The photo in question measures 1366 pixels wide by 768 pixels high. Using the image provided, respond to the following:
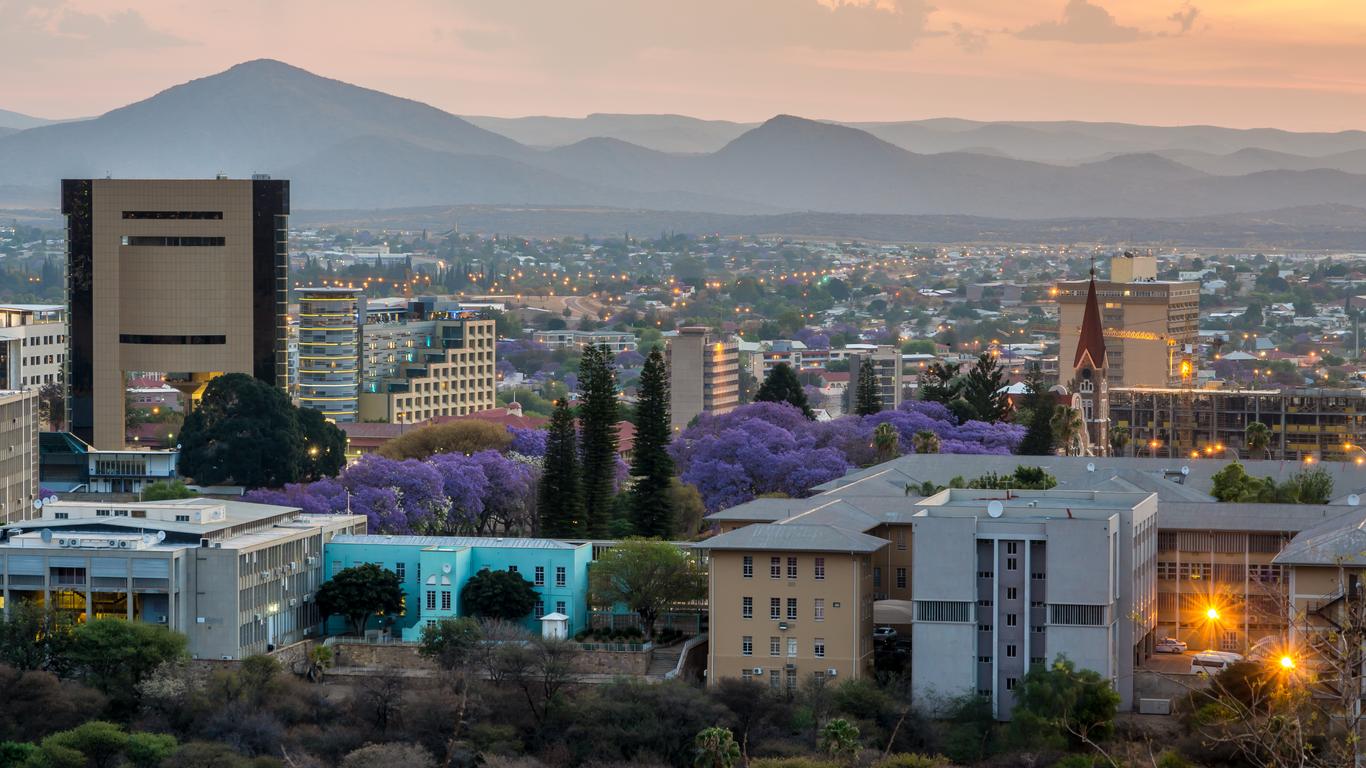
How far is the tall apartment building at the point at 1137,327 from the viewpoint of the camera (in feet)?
586

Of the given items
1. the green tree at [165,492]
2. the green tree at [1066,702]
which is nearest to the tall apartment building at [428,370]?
the green tree at [165,492]

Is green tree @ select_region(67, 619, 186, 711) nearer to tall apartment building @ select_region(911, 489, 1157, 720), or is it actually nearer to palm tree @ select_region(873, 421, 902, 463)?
tall apartment building @ select_region(911, 489, 1157, 720)

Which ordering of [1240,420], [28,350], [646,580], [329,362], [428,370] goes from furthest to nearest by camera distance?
[428,370], [329,362], [28,350], [1240,420], [646,580]

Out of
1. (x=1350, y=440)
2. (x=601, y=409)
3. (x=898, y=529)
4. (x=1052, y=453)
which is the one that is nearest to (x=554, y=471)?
(x=601, y=409)

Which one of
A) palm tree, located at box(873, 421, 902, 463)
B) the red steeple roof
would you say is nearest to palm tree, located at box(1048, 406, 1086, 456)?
palm tree, located at box(873, 421, 902, 463)

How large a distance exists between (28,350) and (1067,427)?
5839 centimetres

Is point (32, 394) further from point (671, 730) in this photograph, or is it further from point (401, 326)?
point (401, 326)

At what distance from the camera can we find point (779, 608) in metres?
58.0

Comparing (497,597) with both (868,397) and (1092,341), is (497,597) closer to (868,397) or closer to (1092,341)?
(868,397)

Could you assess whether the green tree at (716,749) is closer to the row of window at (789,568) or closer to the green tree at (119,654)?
the row of window at (789,568)

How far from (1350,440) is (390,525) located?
58793 millimetres

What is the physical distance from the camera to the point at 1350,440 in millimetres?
120938

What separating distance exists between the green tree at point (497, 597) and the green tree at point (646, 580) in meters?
1.77

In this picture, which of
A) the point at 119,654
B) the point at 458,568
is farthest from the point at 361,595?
the point at 119,654
